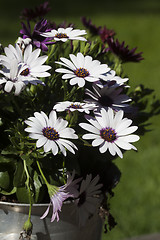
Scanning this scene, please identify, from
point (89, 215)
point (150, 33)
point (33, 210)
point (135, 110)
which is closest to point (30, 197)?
point (33, 210)

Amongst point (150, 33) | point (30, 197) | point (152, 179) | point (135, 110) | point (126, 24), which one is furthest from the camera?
point (126, 24)

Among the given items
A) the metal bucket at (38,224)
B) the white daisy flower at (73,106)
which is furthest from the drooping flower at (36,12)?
the metal bucket at (38,224)

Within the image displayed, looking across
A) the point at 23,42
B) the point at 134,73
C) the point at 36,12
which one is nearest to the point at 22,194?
the point at 23,42

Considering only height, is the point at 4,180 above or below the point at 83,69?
below

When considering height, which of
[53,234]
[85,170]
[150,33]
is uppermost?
[150,33]

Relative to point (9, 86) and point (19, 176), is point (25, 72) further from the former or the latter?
point (19, 176)

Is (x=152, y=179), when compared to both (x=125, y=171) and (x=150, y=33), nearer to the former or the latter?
(x=125, y=171)

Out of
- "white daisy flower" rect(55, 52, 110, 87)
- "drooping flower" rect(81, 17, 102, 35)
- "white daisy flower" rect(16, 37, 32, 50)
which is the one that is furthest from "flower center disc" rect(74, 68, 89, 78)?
"drooping flower" rect(81, 17, 102, 35)

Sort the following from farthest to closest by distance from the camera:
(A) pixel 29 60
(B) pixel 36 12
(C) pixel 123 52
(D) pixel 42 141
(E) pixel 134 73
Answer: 1. (E) pixel 134 73
2. (B) pixel 36 12
3. (C) pixel 123 52
4. (A) pixel 29 60
5. (D) pixel 42 141
